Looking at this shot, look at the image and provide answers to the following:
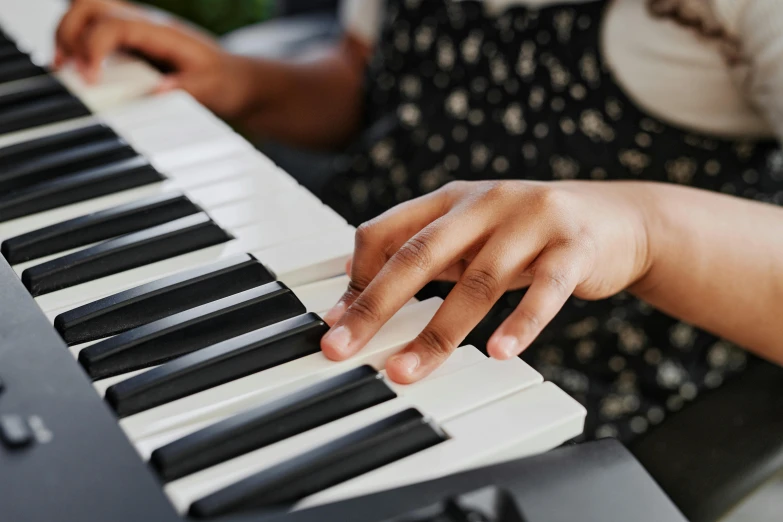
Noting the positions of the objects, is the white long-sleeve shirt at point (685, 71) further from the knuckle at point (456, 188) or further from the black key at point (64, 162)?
the black key at point (64, 162)

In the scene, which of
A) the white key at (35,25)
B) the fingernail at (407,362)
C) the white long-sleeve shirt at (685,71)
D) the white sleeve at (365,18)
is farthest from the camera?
the white sleeve at (365,18)

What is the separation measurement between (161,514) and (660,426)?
0.41 meters

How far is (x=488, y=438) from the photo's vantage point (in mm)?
483

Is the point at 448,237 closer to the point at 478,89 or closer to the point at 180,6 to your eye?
the point at 478,89

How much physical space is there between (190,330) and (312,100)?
2.58 feet

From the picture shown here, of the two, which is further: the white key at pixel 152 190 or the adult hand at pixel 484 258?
the white key at pixel 152 190

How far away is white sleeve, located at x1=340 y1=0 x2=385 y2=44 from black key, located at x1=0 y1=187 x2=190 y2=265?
598 millimetres

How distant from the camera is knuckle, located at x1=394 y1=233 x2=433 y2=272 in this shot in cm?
57

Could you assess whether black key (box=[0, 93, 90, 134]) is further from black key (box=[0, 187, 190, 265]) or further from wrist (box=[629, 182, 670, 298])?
wrist (box=[629, 182, 670, 298])

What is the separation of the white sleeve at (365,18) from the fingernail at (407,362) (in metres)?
0.79

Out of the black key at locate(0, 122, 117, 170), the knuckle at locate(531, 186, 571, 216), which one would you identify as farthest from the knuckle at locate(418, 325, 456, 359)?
the black key at locate(0, 122, 117, 170)

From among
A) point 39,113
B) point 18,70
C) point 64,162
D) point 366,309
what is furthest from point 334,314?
point 18,70

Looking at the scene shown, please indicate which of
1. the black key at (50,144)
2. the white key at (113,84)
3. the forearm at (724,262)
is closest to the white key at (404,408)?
the forearm at (724,262)

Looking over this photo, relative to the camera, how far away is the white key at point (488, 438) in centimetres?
46
